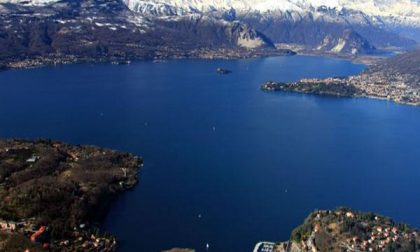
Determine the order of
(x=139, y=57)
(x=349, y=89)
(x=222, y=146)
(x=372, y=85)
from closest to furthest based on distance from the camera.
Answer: (x=222, y=146), (x=349, y=89), (x=372, y=85), (x=139, y=57)

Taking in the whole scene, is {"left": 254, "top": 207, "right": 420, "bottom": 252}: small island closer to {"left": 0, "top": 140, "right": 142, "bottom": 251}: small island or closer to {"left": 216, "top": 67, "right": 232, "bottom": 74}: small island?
{"left": 0, "top": 140, "right": 142, "bottom": 251}: small island

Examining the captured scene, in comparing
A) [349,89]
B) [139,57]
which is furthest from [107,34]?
[349,89]

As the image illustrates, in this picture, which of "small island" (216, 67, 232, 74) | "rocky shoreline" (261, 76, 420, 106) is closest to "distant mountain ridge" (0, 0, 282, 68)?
"small island" (216, 67, 232, 74)

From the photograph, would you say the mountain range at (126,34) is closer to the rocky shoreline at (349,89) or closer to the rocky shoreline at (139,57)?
the rocky shoreline at (139,57)

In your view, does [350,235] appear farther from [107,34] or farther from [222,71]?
[107,34]

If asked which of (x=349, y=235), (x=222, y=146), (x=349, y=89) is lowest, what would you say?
(x=349, y=89)

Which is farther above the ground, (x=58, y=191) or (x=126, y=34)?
(x=58, y=191)
